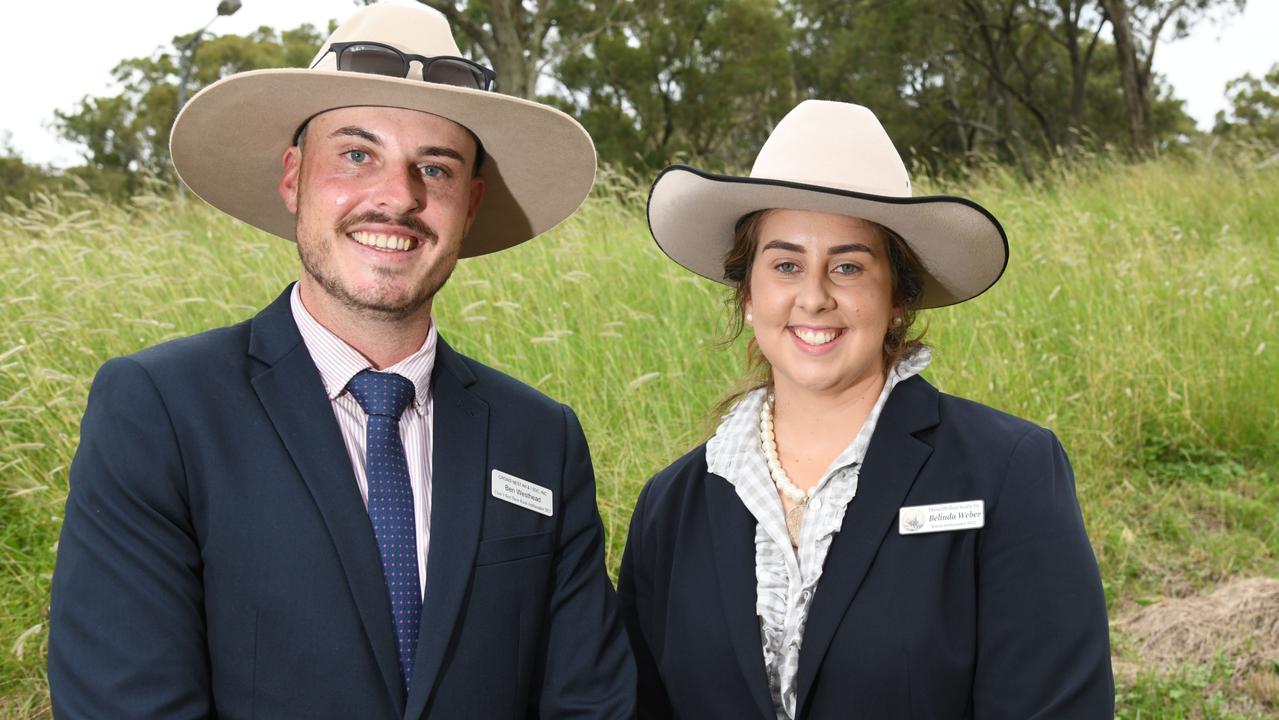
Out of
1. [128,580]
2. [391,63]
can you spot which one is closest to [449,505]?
[128,580]

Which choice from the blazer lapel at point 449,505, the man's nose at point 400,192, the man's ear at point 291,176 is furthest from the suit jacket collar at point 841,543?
the man's ear at point 291,176

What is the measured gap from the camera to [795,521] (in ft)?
9.07

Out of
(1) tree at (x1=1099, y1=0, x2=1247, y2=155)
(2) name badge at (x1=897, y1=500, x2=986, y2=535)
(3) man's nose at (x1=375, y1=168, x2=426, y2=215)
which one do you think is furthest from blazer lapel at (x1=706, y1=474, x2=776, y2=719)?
(1) tree at (x1=1099, y1=0, x2=1247, y2=155)

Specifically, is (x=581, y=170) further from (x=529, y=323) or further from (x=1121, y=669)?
(x=529, y=323)

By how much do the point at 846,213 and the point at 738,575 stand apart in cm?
91

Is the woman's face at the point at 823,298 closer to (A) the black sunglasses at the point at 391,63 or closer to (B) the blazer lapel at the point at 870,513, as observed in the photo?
(B) the blazer lapel at the point at 870,513

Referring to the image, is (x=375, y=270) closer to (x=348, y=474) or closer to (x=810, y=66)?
(x=348, y=474)

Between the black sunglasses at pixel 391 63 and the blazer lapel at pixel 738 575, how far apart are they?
119cm

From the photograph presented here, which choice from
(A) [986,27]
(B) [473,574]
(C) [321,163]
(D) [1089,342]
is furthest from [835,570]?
(A) [986,27]

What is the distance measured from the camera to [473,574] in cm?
246

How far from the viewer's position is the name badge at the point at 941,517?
2510 mm

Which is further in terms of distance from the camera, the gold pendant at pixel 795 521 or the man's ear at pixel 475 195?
the man's ear at pixel 475 195

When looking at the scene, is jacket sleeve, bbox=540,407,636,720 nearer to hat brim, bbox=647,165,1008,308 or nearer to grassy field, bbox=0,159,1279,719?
hat brim, bbox=647,165,1008,308

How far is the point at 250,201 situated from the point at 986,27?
24919mm
